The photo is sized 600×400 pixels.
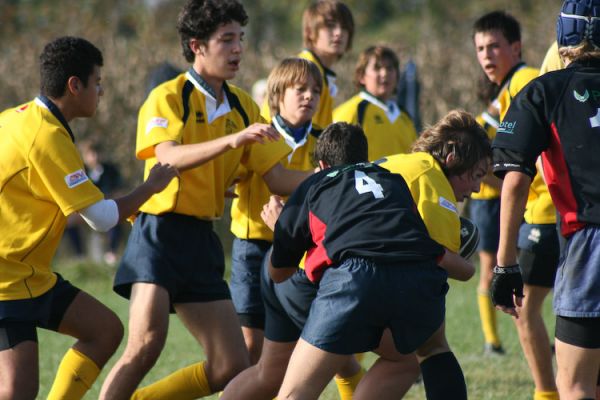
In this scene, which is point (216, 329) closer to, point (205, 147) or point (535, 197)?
point (205, 147)

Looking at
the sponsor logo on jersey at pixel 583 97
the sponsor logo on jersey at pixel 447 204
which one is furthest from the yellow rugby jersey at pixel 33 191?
the sponsor logo on jersey at pixel 583 97

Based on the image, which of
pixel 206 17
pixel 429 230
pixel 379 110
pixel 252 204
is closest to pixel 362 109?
pixel 379 110

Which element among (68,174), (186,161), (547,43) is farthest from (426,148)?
(547,43)

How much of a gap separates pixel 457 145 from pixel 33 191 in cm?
187

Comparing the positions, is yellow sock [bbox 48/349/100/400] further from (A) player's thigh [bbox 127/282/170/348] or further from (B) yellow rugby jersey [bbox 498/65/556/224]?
(B) yellow rugby jersey [bbox 498/65/556/224]

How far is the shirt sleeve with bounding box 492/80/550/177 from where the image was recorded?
163 inches

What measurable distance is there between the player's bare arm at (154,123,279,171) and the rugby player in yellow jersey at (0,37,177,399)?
4.5 inches

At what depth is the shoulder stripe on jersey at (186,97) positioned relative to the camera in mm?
5250

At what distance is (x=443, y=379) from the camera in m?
4.51

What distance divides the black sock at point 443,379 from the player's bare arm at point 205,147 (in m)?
1.20

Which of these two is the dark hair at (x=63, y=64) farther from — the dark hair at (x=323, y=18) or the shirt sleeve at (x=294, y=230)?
the dark hair at (x=323, y=18)

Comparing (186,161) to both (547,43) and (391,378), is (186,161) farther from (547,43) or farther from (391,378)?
(547,43)

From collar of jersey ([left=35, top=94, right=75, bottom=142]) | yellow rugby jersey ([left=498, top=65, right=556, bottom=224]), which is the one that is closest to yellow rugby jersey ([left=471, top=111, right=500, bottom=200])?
yellow rugby jersey ([left=498, top=65, right=556, bottom=224])

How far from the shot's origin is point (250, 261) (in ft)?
18.9
